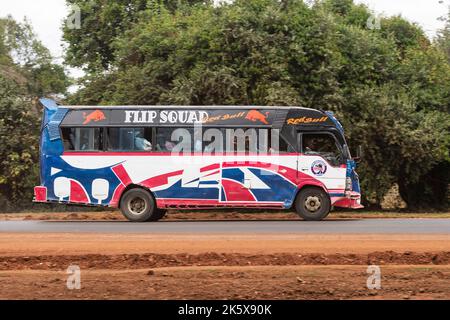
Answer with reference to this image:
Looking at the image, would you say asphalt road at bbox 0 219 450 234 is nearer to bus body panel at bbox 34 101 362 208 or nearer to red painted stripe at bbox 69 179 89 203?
red painted stripe at bbox 69 179 89 203

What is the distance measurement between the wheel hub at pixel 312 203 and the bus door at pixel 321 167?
41 centimetres

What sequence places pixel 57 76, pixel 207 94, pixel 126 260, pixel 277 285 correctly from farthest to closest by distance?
pixel 57 76 → pixel 207 94 → pixel 126 260 → pixel 277 285

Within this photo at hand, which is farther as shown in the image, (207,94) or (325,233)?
(207,94)

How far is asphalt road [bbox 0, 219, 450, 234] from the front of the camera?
1828 cm

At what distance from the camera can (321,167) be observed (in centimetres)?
2227

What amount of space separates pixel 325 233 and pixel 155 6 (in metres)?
19.9

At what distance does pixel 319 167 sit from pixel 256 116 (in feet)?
7.27

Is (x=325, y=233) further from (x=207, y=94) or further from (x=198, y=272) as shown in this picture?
(x=207, y=94)

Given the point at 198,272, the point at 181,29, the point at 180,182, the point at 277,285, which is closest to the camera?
the point at 277,285

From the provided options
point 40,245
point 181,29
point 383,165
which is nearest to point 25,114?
point 181,29

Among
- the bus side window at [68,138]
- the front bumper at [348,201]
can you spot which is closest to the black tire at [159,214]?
the bus side window at [68,138]

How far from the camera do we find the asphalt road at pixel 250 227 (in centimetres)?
1828

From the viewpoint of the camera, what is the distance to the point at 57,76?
155 ft

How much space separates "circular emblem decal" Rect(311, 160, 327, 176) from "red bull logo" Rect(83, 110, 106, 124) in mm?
5892
